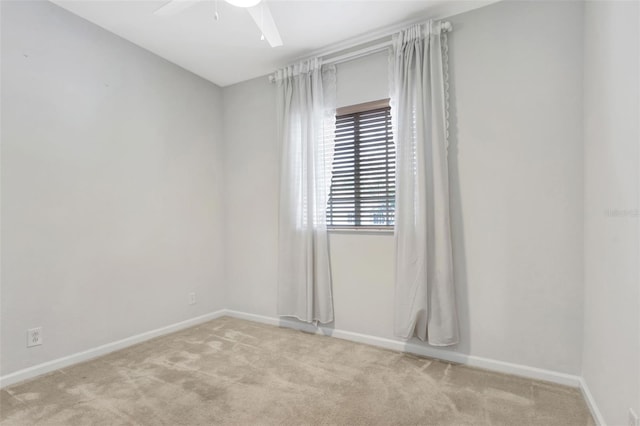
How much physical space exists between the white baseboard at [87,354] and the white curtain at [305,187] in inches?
41.3

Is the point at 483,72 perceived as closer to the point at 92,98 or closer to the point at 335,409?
the point at 335,409

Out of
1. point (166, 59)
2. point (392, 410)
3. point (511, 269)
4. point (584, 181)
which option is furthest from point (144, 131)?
point (584, 181)

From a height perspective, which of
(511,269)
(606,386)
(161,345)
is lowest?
(161,345)

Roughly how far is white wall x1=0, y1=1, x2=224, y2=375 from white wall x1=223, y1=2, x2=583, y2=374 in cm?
203

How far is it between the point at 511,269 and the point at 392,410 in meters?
1.24

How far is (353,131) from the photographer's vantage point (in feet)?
9.63

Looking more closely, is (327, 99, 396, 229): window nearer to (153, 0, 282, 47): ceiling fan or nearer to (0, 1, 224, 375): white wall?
(153, 0, 282, 47): ceiling fan

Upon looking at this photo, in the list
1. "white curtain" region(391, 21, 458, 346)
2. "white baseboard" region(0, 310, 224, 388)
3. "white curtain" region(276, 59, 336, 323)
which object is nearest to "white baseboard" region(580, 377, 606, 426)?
"white curtain" region(391, 21, 458, 346)

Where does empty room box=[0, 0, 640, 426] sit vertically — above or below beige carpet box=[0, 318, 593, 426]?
above

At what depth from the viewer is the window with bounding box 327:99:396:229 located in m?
2.76

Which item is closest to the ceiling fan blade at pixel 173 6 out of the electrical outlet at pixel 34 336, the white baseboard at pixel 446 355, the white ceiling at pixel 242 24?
the white ceiling at pixel 242 24

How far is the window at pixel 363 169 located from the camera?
2.76m

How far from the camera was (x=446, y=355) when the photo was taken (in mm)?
2412

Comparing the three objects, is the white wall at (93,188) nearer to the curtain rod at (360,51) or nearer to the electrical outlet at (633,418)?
the curtain rod at (360,51)
